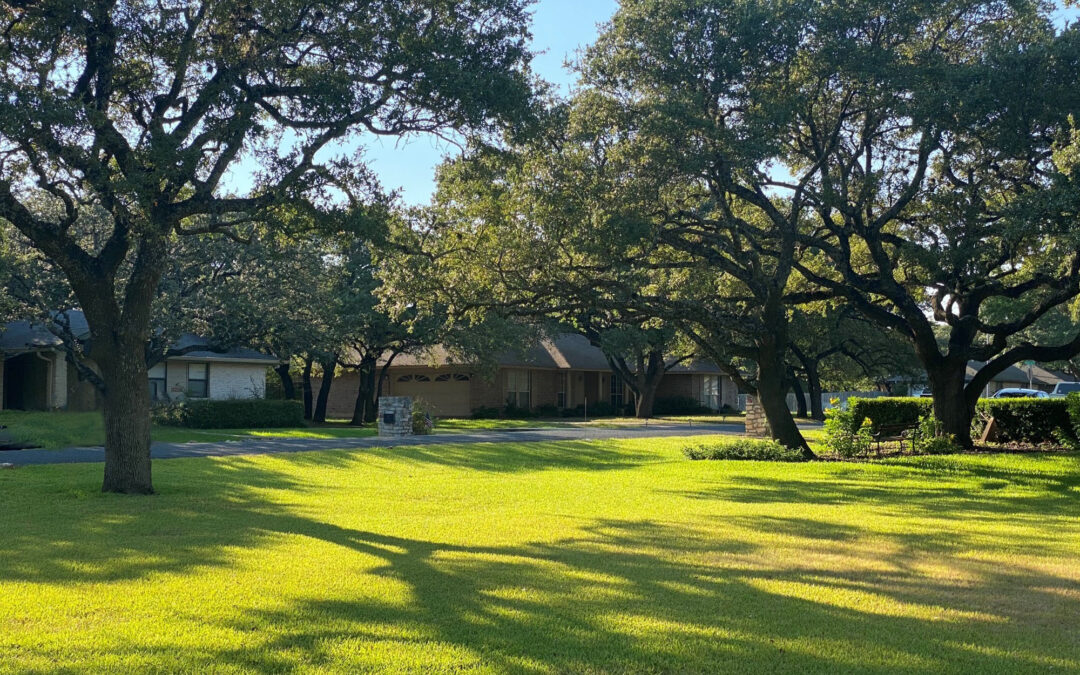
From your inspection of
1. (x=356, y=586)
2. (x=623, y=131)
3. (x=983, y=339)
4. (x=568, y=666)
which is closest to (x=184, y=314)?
(x=623, y=131)

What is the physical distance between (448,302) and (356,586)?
1283 centimetres

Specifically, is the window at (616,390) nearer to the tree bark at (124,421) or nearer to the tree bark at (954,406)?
the tree bark at (954,406)

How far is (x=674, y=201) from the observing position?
1981 cm

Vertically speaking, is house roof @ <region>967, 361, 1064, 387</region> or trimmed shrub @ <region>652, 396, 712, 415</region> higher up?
house roof @ <region>967, 361, 1064, 387</region>

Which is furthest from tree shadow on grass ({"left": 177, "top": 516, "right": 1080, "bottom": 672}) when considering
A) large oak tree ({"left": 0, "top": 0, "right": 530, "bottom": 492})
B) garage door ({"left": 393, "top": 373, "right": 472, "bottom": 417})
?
garage door ({"left": 393, "top": 373, "right": 472, "bottom": 417})

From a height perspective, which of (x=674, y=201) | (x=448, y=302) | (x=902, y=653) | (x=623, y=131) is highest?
(x=623, y=131)

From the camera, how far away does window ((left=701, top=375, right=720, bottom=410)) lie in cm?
5812

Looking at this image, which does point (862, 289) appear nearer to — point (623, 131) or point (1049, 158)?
point (1049, 158)

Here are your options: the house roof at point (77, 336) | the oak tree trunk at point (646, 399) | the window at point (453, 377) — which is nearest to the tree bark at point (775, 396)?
the house roof at point (77, 336)

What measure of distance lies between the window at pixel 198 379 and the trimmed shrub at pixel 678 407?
26461mm

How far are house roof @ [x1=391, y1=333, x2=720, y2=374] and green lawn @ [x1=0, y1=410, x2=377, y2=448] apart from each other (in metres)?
12.5

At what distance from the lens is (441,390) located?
5012cm

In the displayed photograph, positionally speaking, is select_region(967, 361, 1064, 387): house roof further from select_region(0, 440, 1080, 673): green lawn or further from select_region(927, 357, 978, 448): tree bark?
select_region(0, 440, 1080, 673): green lawn

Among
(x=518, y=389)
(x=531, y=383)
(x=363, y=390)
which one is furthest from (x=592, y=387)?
(x=363, y=390)
